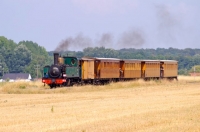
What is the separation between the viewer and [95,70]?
54.1 metres

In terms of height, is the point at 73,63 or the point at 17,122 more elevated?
the point at 73,63

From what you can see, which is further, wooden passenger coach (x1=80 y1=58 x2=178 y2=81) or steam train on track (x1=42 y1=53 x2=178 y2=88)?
wooden passenger coach (x1=80 y1=58 x2=178 y2=81)

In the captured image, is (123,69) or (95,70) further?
(123,69)

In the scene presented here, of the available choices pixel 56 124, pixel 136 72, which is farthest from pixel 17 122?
pixel 136 72

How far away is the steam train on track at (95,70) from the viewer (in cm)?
4919

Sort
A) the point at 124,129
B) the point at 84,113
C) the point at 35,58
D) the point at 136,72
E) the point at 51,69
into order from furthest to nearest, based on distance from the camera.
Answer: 1. the point at 35,58
2. the point at 136,72
3. the point at 51,69
4. the point at 84,113
5. the point at 124,129

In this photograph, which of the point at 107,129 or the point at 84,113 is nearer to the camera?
the point at 107,129

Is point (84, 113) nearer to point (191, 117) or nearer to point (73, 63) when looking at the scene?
point (191, 117)

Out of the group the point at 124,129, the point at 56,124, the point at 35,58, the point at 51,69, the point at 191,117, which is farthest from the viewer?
the point at 35,58

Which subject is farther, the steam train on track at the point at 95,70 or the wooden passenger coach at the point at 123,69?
the wooden passenger coach at the point at 123,69

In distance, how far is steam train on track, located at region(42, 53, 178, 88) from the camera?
161 feet

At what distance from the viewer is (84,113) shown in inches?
930

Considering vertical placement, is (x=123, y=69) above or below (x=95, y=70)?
above

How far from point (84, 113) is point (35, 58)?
139m
